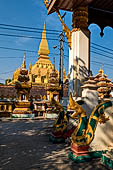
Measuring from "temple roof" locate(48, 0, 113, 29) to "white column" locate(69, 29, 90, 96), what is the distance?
1.09 m

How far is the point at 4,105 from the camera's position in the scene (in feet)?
45.8

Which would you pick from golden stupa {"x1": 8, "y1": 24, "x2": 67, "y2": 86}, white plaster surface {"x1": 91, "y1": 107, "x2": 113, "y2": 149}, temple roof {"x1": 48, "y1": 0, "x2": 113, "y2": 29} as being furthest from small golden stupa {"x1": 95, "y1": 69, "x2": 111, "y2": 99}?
golden stupa {"x1": 8, "y1": 24, "x2": 67, "y2": 86}

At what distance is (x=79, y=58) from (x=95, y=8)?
102 inches

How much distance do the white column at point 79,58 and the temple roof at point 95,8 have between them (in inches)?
42.8

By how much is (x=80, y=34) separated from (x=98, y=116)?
3694 mm

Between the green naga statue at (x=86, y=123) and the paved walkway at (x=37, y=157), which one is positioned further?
the green naga statue at (x=86, y=123)

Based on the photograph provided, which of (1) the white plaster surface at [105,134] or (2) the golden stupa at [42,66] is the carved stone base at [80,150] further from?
(2) the golden stupa at [42,66]

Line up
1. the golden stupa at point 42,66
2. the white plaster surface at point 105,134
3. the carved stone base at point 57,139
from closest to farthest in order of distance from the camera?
1. the white plaster surface at point 105,134
2. the carved stone base at point 57,139
3. the golden stupa at point 42,66

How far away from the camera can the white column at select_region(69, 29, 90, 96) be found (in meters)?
6.22

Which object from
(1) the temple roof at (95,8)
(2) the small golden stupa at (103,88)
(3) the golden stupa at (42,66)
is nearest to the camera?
(2) the small golden stupa at (103,88)

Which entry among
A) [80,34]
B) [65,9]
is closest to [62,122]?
[80,34]

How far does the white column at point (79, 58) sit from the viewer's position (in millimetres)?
6223

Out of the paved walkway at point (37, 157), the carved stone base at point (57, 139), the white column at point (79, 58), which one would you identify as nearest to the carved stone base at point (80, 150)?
the paved walkway at point (37, 157)

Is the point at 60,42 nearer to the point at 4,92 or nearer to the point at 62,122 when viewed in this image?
the point at 4,92
